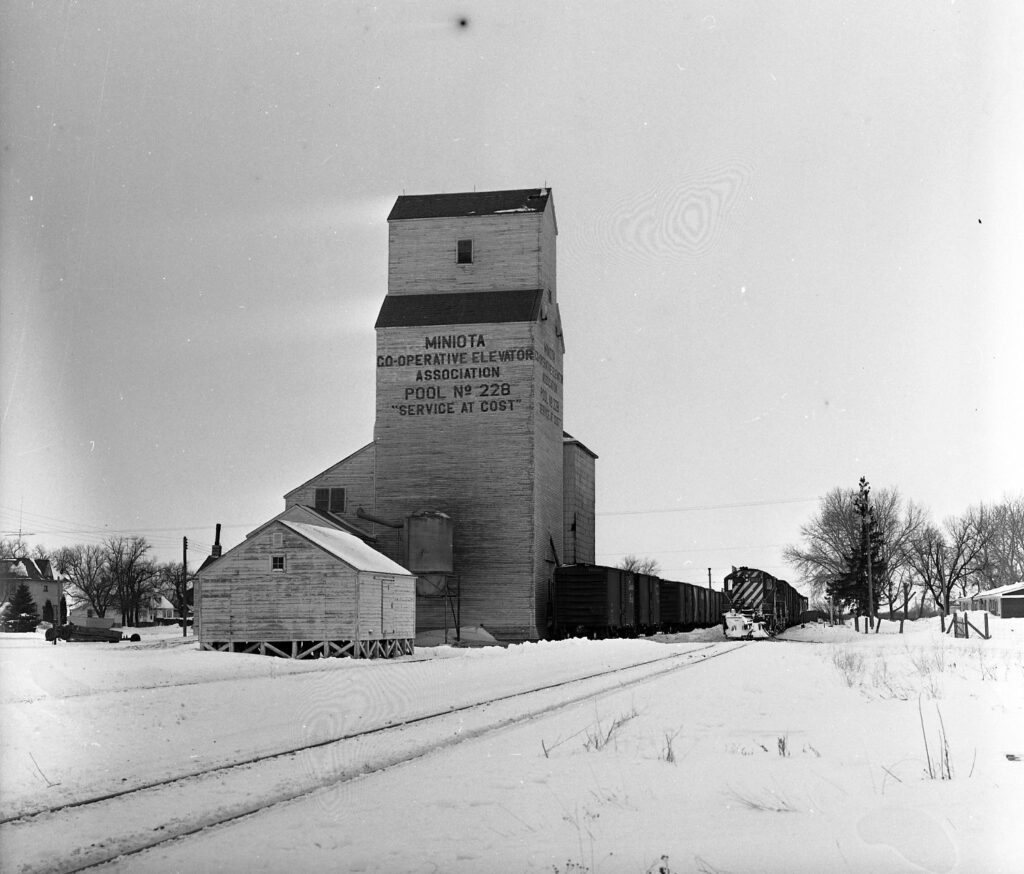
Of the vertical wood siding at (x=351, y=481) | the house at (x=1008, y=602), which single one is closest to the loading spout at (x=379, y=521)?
the vertical wood siding at (x=351, y=481)

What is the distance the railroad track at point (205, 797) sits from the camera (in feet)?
25.3

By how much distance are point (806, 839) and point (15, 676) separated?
19.9 metres

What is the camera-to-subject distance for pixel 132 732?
14.2m

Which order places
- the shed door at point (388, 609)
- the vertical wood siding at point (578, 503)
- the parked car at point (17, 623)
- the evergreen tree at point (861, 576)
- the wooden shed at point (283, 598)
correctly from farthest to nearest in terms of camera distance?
the evergreen tree at point (861, 576) → the parked car at point (17, 623) → the vertical wood siding at point (578, 503) → the shed door at point (388, 609) → the wooden shed at point (283, 598)

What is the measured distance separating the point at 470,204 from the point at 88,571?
87.7 metres

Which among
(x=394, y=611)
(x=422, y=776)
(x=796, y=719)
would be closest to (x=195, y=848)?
(x=422, y=776)

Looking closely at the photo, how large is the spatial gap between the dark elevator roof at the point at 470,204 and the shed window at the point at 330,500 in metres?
13.9

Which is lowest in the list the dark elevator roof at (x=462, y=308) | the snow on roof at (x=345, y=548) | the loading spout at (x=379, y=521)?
the snow on roof at (x=345, y=548)

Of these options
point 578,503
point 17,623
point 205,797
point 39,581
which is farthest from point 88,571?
point 205,797

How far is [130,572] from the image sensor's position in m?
109

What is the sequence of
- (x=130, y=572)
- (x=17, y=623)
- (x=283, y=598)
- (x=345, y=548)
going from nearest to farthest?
(x=283, y=598) → (x=345, y=548) → (x=17, y=623) → (x=130, y=572)

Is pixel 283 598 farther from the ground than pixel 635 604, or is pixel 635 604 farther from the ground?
pixel 283 598

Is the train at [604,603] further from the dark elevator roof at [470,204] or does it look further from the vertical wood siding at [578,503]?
the dark elevator roof at [470,204]

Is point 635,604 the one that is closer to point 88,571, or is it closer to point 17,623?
point 17,623
